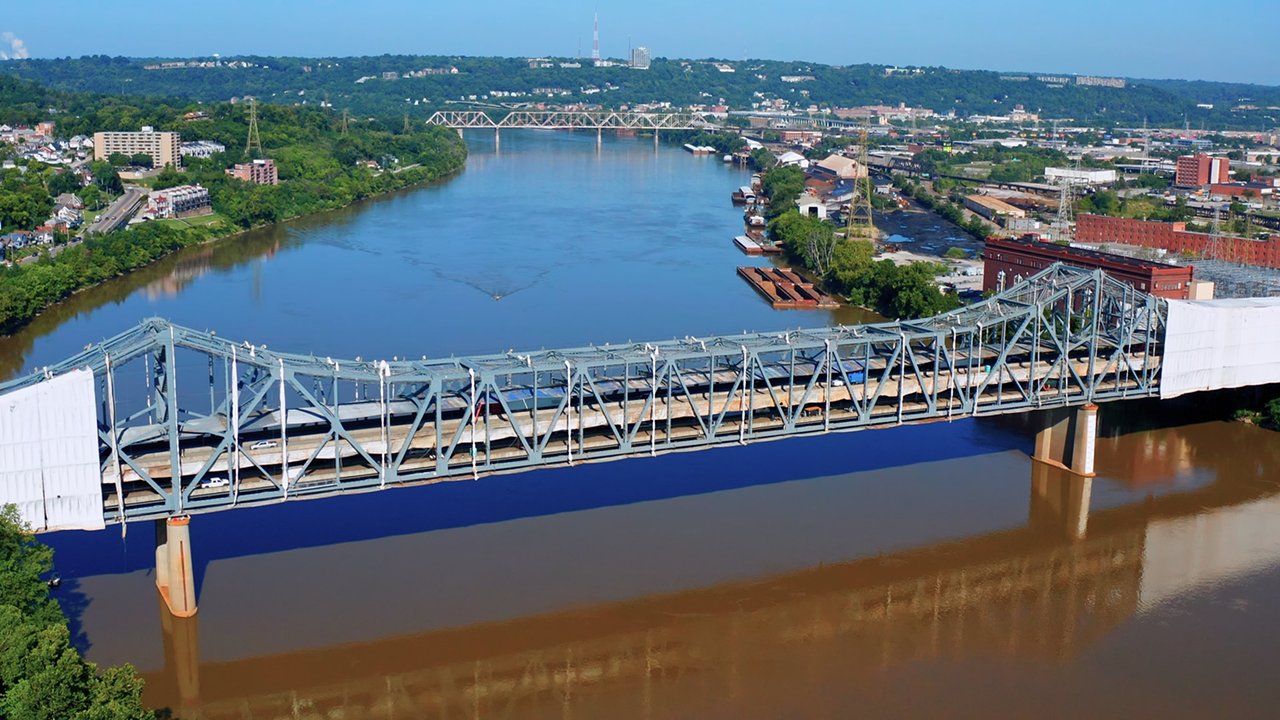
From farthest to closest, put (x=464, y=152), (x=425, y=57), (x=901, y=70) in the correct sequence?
(x=901, y=70) → (x=425, y=57) → (x=464, y=152)

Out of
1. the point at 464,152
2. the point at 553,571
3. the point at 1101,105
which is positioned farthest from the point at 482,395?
the point at 1101,105

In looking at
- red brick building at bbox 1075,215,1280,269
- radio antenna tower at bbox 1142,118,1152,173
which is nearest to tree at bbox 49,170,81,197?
red brick building at bbox 1075,215,1280,269

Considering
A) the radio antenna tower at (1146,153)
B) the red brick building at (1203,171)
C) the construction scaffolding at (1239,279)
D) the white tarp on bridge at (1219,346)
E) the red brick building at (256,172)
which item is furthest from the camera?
the radio antenna tower at (1146,153)

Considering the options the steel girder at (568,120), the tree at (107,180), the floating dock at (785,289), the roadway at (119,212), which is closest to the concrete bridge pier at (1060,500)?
the floating dock at (785,289)

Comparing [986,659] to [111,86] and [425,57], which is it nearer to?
[111,86]

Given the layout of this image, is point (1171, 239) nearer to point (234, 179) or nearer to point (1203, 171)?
point (1203, 171)

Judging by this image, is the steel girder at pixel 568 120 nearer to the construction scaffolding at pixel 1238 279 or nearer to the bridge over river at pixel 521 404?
the construction scaffolding at pixel 1238 279
